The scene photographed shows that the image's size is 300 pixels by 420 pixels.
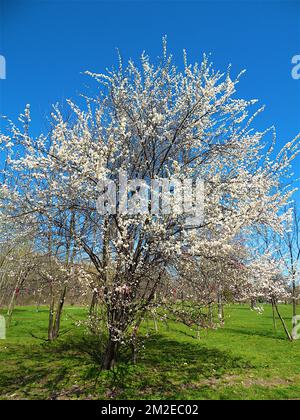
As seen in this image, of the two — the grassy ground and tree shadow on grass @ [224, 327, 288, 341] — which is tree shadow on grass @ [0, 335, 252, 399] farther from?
tree shadow on grass @ [224, 327, 288, 341]

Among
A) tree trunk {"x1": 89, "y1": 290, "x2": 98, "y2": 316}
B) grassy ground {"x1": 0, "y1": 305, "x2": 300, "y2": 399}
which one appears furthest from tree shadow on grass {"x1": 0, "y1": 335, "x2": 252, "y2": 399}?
tree trunk {"x1": 89, "y1": 290, "x2": 98, "y2": 316}

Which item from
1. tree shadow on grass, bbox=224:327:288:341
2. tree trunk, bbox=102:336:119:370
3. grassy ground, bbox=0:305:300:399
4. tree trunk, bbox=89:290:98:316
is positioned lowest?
tree shadow on grass, bbox=224:327:288:341

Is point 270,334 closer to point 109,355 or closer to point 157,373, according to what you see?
point 157,373

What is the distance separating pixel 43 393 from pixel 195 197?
5.04 meters

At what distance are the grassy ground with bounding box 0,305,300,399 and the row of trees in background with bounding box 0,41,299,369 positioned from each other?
36.1 inches

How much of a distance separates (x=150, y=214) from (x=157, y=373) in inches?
161

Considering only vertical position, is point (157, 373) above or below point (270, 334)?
above

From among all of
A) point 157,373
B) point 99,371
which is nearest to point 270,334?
point 157,373

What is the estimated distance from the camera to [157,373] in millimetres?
8102

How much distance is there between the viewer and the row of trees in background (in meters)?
6.95

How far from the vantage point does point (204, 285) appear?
7.55m
